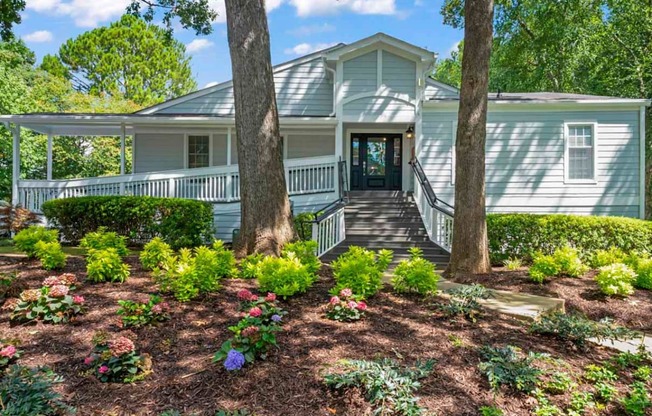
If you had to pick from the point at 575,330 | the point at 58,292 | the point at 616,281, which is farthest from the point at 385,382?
the point at 616,281

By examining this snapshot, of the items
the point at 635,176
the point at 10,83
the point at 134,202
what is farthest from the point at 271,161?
the point at 10,83

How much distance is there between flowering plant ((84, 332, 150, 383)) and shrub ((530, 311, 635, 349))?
3.26m

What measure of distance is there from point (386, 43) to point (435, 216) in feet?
18.1

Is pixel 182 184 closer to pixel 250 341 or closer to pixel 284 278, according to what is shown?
pixel 284 278

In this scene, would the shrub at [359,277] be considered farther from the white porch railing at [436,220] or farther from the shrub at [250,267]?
the white porch railing at [436,220]

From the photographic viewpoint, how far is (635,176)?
1136cm

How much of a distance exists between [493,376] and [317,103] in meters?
12.1

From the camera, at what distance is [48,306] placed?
3.32 m

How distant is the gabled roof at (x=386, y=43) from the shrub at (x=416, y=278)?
8695 millimetres

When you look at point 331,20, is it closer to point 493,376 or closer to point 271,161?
point 271,161

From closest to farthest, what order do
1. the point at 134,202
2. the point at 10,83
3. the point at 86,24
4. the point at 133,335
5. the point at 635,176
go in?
the point at 133,335 → the point at 134,202 → the point at 635,176 → the point at 10,83 → the point at 86,24

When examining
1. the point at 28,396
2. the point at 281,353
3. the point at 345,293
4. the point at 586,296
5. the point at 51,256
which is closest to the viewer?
the point at 28,396

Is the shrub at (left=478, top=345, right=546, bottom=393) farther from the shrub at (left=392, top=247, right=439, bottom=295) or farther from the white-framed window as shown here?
the white-framed window

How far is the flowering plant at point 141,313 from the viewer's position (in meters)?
3.23
